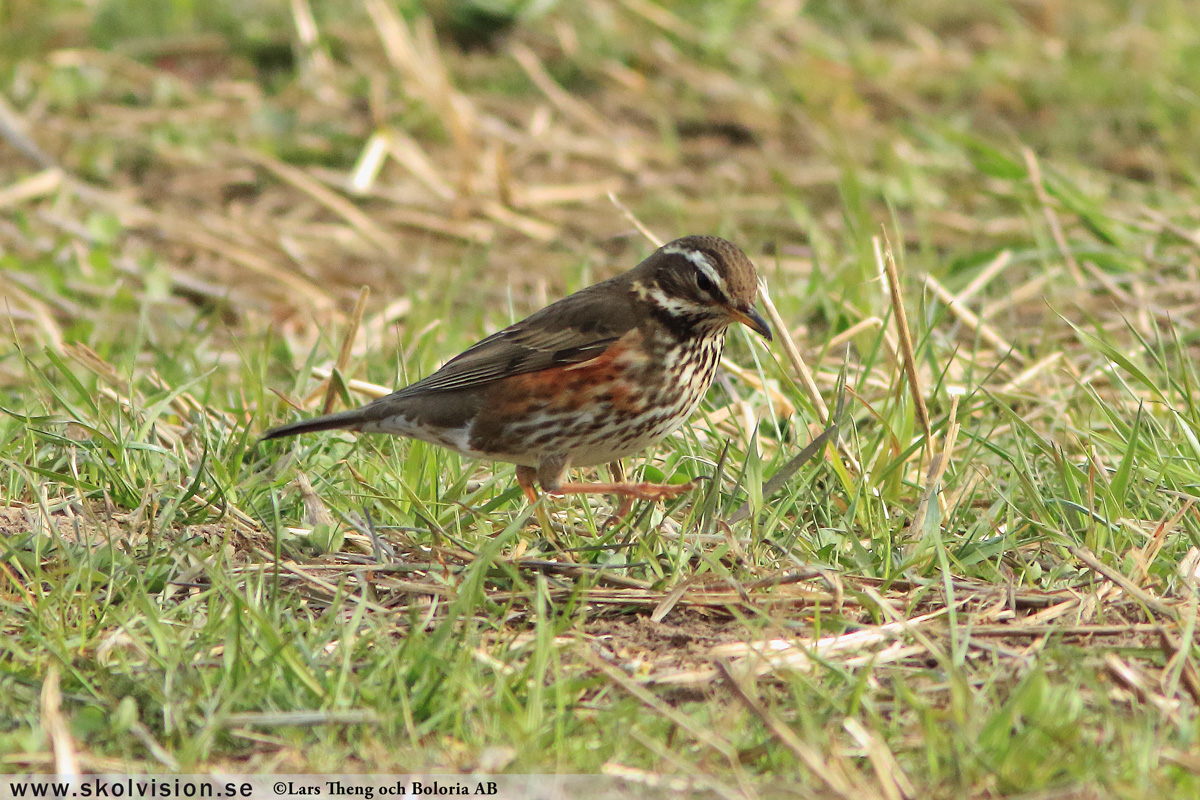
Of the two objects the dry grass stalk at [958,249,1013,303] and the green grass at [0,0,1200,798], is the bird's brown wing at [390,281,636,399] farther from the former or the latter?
the dry grass stalk at [958,249,1013,303]

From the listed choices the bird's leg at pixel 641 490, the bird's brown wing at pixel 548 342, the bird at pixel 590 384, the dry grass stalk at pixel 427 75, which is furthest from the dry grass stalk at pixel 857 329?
the dry grass stalk at pixel 427 75

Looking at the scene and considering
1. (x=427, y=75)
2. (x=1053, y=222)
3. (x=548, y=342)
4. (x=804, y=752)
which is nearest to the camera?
(x=804, y=752)

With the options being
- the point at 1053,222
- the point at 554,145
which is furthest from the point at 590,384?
the point at 554,145

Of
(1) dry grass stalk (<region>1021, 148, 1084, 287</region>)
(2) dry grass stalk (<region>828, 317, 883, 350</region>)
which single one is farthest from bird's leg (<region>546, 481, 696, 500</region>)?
(1) dry grass stalk (<region>1021, 148, 1084, 287</region>)

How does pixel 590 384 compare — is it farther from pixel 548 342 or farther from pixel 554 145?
pixel 554 145

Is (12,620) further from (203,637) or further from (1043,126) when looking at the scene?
(1043,126)

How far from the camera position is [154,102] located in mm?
11172

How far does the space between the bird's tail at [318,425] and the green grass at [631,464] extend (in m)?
0.21

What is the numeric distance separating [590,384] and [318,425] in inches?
43.2

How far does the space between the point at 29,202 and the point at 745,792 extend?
25.3ft

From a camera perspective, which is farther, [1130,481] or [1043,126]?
[1043,126]

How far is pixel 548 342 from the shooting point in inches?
224

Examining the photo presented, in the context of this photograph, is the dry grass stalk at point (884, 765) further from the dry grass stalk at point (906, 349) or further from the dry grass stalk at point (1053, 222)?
the dry grass stalk at point (1053, 222)

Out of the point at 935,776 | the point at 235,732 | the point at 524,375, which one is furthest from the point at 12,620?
the point at 935,776
